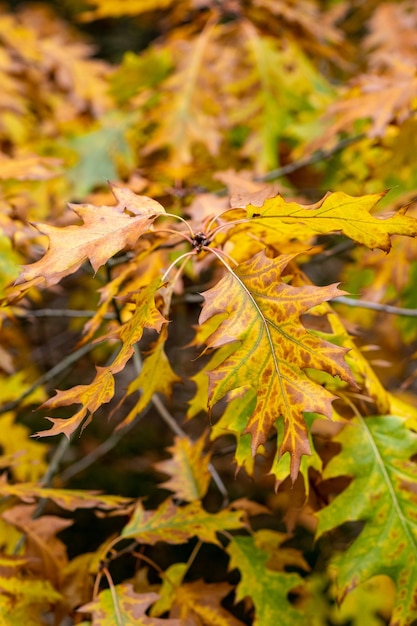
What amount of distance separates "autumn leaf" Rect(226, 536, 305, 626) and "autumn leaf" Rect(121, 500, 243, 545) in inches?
5.0

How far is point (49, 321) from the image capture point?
4070mm

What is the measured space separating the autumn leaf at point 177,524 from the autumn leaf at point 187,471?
3.2 inches

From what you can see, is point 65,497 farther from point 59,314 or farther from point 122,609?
point 59,314

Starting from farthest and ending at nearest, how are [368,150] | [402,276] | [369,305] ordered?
[368,150]
[402,276]
[369,305]

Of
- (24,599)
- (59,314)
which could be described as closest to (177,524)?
(24,599)

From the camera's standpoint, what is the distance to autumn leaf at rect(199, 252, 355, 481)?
0.77 metres

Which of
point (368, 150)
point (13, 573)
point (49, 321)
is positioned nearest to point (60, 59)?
point (368, 150)

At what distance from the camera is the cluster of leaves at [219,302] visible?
0.82 metres

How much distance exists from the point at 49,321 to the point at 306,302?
348 centimetres

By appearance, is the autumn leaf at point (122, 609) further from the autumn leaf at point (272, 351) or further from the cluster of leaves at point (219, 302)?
the autumn leaf at point (272, 351)

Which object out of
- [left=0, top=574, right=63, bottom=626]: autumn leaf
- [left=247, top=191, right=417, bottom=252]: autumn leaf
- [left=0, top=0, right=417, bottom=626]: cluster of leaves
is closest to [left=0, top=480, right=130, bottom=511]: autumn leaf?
[left=0, top=0, right=417, bottom=626]: cluster of leaves

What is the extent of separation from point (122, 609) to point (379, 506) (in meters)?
0.45

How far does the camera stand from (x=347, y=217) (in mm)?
826

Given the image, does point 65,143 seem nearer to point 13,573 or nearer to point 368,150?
point 368,150
